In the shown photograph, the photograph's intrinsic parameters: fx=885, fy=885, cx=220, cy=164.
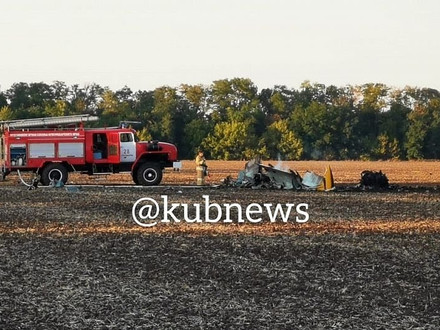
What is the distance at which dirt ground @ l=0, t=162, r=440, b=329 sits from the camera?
886 centimetres

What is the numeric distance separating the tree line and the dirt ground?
83.8 metres

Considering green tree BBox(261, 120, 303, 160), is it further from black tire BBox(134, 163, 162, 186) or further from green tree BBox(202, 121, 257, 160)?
black tire BBox(134, 163, 162, 186)

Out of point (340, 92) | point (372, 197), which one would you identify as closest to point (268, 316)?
point (372, 197)

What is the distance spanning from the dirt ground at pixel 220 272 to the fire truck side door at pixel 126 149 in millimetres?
12169

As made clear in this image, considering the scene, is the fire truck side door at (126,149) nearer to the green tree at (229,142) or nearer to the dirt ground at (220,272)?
the dirt ground at (220,272)

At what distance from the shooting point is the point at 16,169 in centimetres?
3325

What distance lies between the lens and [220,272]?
11.7m

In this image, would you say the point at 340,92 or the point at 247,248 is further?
the point at 340,92

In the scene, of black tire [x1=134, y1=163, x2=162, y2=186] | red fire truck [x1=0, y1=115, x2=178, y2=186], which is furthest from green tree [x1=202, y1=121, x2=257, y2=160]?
black tire [x1=134, y1=163, x2=162, y2=186]

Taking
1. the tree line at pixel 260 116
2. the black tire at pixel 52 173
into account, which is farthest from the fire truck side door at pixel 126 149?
the tree line at pixel 260 116

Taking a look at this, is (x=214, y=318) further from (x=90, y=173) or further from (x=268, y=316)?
(x=90, y=173)

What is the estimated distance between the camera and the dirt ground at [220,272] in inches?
349

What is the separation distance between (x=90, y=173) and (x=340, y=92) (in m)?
96.6

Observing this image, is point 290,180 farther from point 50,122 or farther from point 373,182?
Answer: point 50,122
